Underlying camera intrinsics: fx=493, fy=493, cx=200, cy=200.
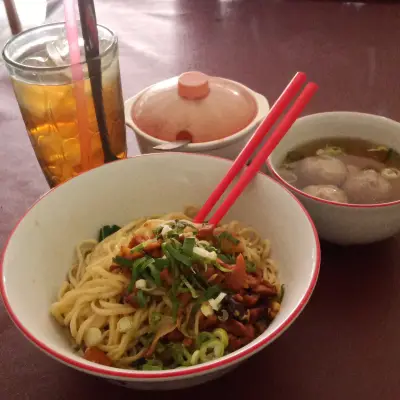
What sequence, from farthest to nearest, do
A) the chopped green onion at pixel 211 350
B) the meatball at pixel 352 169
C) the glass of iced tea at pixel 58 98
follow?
1. the meatball at pixel 352 169
2. the glass of iced tea at pixel 58 98
3. the chopped green onion at pixel 211 350

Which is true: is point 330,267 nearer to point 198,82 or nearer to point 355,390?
point 355,390

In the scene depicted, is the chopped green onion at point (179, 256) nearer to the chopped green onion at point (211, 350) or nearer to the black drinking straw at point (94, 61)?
the chopped green onion at point (211, 350)

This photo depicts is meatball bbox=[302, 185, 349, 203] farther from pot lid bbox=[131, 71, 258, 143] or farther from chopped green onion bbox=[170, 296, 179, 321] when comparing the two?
chopped green onion bbox=[170, 296, 179, 321]

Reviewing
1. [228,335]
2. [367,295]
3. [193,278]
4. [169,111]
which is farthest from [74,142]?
[367,295]

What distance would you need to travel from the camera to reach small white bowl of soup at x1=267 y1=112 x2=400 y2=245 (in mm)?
884

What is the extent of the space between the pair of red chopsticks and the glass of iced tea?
288 millimetres

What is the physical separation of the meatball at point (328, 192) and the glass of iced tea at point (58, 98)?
0.43m

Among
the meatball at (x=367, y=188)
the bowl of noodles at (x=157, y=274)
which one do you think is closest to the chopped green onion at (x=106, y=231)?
the bowl of noodles at (x=157, y=274)

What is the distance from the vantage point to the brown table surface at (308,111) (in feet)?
2.59

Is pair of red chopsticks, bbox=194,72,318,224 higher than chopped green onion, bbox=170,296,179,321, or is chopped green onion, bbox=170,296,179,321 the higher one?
pair of red chopsticks, bbox=194,72,318,224

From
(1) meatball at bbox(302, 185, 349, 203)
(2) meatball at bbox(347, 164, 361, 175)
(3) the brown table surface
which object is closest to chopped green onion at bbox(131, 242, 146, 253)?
(3) the brown table surface

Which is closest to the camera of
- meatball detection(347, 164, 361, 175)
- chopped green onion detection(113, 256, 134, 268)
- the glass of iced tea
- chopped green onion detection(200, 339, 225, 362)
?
chopped green onion detection(200, 339, 225, 362)

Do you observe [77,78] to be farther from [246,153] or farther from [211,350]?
[211,350]

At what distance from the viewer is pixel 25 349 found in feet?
2.82
